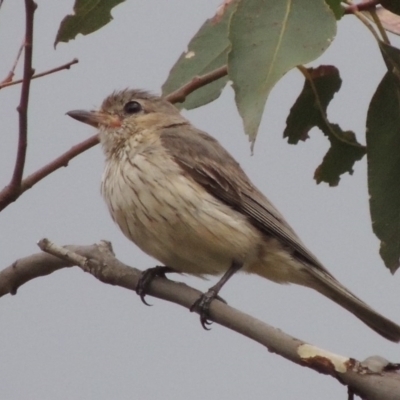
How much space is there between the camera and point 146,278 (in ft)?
12.9

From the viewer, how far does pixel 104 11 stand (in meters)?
3.76

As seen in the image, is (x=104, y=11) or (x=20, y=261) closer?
(x=20, y=261)

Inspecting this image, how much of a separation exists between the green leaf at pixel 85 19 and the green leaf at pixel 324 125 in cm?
98

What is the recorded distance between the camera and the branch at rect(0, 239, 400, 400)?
2.62 meters

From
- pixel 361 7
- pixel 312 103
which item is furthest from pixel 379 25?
pixel 312 103

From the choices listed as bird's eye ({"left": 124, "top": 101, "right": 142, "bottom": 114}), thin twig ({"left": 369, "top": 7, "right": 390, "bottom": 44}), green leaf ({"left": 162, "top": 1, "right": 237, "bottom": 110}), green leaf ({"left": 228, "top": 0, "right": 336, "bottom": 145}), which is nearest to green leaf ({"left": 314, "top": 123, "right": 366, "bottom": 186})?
green leaf ({"left": 162, "top": 1, "right": 237, "bottom": 110})

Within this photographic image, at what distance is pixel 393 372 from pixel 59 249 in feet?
3.89

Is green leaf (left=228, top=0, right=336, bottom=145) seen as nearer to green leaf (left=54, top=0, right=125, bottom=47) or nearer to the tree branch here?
the tree branch

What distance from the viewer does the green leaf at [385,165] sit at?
3797 millimetres

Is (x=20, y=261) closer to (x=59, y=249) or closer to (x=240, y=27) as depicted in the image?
(x=59, y=249)

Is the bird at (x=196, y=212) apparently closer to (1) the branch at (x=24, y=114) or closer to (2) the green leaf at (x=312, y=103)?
(2) the green leaf at (x=312, y=103)

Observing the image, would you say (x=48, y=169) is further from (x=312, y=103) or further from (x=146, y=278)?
(x=312, y=103)

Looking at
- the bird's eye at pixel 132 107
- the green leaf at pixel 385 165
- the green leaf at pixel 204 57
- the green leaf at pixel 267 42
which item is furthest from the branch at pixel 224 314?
the bird's eye at pixel 132 107

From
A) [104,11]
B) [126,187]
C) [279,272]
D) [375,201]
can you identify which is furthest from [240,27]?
[279,272]
